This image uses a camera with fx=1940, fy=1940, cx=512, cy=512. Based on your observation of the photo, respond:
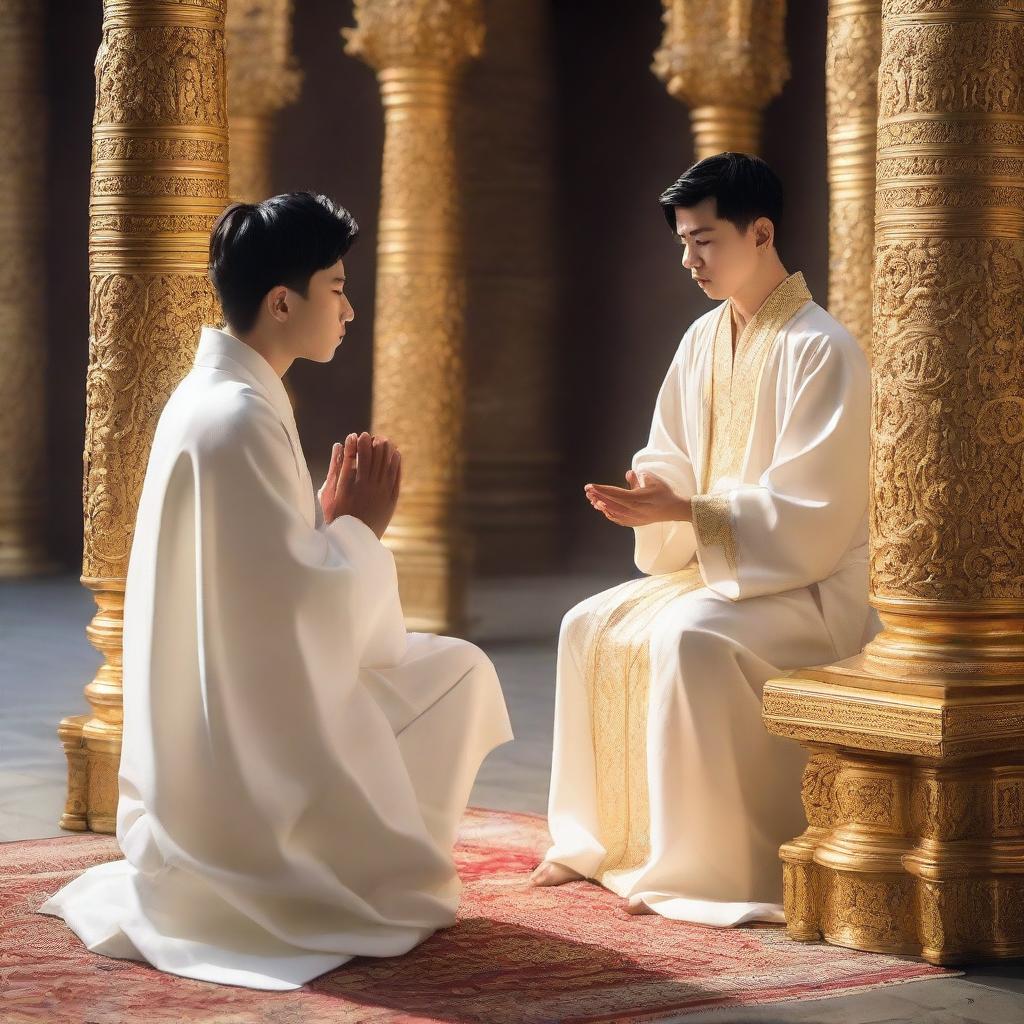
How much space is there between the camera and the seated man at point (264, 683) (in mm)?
3998

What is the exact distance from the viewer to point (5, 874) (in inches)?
193

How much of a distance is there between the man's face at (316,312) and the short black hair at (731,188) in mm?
1000

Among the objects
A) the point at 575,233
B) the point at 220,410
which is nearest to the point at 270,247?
the point at 220,410

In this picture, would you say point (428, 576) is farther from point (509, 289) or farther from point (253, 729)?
point (253, 729)

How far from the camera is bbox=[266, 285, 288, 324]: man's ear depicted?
166 inches

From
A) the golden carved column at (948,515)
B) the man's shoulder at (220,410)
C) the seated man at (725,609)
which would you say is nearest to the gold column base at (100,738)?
the seated man at (725,609)

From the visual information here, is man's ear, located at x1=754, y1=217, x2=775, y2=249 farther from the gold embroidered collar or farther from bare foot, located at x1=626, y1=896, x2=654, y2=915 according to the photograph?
bare foot, located at x1=626, y1=896, x2=654, y2=915

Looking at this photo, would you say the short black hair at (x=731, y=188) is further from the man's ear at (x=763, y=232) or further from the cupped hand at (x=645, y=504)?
the cupped hand at (x=645, y=504)

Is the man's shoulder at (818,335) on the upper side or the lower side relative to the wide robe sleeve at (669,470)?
upper

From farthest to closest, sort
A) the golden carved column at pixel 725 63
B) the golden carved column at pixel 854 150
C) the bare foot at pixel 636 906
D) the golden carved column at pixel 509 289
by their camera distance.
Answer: the golden carved column at pixel 509 289
the golden carved column at pixel 725 63
the golden carved column at pixel 854 150
the bare foot at pixel 636 906

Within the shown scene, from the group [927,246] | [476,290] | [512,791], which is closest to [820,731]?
[927,246]

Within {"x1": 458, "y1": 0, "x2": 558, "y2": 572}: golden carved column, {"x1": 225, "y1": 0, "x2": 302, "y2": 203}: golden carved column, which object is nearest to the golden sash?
{"x1": 225, "y1": 0, "x2": 302, "y2": 203}: golden carved column

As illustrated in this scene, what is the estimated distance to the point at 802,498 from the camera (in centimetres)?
471

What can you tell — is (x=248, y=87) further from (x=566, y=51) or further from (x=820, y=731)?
(x=820, y=731)
